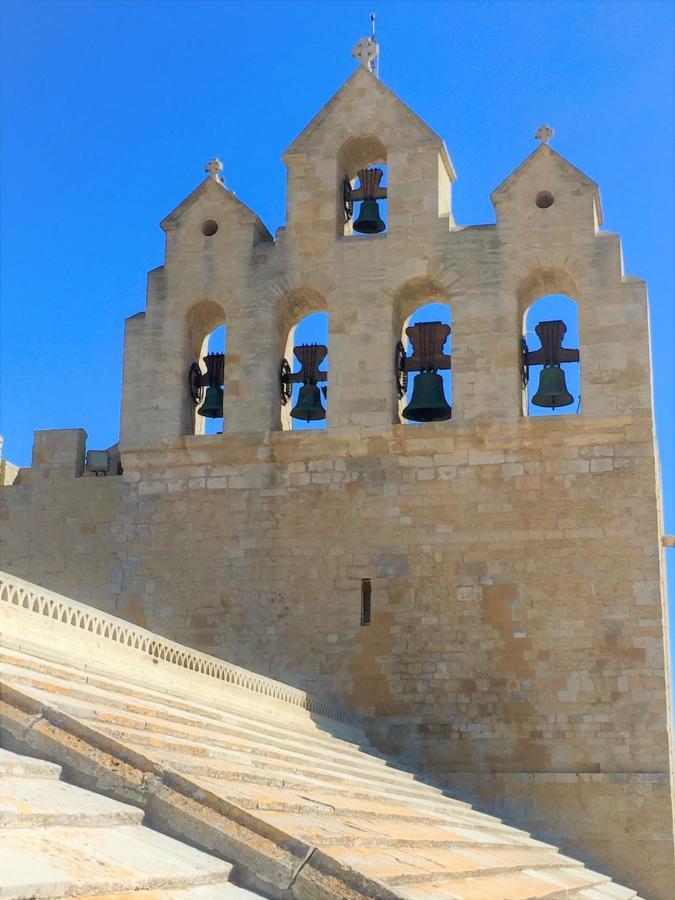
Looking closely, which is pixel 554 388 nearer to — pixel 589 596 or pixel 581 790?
pixel 589 596

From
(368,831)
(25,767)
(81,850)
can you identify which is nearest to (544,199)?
(368,831)

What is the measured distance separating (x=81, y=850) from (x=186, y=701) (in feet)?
14.2

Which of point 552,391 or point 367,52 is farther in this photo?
point 367,52

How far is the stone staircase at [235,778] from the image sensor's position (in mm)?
5387

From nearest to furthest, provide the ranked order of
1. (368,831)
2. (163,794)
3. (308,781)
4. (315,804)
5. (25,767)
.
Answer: (25,767) < (163,794) < (368,831) < (315,804) < (308,781)

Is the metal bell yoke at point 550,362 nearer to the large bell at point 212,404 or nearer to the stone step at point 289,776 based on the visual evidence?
the large bell at point 212,404

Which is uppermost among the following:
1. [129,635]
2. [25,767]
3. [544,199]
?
[544,199]

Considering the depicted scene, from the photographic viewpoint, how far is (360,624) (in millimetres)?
15969

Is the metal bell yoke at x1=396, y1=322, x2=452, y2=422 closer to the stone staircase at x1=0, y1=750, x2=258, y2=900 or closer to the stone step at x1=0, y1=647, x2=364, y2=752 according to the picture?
the stone step at x1=0, y1=647, x2=364, y2=752

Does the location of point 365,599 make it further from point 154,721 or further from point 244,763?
point 154,721

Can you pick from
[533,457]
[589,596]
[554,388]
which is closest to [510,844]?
[589,596]

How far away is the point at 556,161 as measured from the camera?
17234 mm

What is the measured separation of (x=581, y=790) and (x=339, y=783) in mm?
6411

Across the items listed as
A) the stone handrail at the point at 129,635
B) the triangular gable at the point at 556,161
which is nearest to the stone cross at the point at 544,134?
the triangular gable at the point at 556,161
